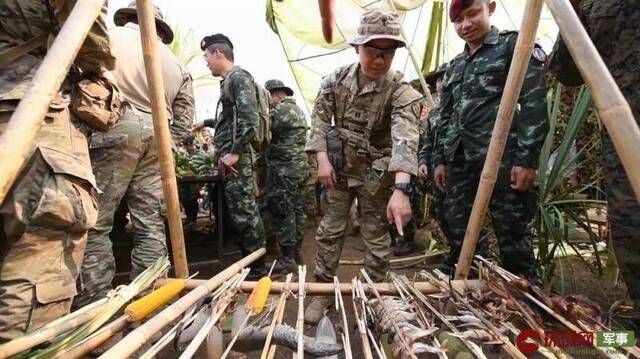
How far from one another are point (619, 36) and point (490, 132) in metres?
0.82

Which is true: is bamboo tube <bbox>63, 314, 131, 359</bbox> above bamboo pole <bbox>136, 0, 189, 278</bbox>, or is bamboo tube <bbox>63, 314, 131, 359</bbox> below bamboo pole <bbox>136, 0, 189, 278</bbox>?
below

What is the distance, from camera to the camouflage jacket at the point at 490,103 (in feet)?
7.71

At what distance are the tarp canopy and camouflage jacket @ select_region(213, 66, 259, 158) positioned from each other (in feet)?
6.17

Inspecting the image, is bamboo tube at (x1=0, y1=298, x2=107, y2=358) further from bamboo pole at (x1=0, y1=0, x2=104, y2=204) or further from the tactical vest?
the tactical vest

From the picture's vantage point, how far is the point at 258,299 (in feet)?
5.53

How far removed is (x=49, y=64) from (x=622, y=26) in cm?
232

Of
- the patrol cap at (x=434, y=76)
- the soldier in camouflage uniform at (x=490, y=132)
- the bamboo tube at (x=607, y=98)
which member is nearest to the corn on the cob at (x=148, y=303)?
the bamboo tube at (x=607, y=98)

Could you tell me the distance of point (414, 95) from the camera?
2594 mm

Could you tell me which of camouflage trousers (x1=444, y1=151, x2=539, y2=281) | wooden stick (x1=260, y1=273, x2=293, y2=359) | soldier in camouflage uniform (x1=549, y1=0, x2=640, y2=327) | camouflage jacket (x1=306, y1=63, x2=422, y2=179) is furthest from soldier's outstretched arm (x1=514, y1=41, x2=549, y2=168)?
wooden stick (x1=260, y1=273, x2=293, y2=359)

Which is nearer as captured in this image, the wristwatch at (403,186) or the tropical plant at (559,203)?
the wristwatch at (403,186)

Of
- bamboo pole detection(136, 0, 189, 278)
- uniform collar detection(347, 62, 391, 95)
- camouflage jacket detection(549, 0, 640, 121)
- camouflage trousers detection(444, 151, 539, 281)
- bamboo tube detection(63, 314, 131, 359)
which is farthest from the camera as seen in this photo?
uniform collar detection(347, 62, 391, 95)

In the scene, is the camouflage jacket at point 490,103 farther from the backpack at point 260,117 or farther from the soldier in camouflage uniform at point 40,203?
the soldier in camouflage uniform at point 40,203

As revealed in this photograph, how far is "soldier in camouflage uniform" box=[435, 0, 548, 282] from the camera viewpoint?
92.9 inches

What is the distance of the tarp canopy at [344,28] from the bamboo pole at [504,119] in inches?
138
